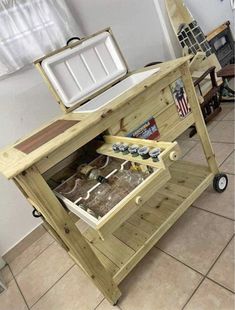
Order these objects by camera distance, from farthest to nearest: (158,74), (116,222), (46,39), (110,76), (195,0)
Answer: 1. (195,0)
2. (46,39)
3. (110,76)
4. (158,74)
5. (116,222)

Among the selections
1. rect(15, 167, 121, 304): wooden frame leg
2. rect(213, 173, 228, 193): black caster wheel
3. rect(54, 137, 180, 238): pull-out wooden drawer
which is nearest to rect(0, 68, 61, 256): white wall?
rect(54, 137, 180, 238): pull-out wooden drawer

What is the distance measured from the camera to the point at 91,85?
1332 mm

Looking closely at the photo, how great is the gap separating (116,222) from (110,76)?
2.81ft

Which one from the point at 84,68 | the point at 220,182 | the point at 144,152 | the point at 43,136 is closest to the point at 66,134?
the point at 43,136

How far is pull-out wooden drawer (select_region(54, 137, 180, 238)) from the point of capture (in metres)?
0.81

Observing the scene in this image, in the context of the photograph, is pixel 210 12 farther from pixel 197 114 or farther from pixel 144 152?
pixel 144 152

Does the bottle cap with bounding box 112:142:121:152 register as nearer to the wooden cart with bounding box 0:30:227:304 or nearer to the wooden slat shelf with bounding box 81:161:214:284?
the wooden cart with bounding box 0:30:227:304

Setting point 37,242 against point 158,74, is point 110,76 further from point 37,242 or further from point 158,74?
point 37,242

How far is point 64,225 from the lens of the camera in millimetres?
925

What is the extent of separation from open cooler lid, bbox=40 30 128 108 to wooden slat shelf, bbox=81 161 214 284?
704mm

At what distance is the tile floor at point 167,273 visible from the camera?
105 cm

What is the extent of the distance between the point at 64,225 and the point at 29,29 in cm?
121

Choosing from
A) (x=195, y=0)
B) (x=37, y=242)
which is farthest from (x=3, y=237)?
(x=195, y=0)

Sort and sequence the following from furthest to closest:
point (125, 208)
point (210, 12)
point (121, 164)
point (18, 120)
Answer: point (210, 12) → point (18, 120) → point (121, 164) → point (125, 208)
